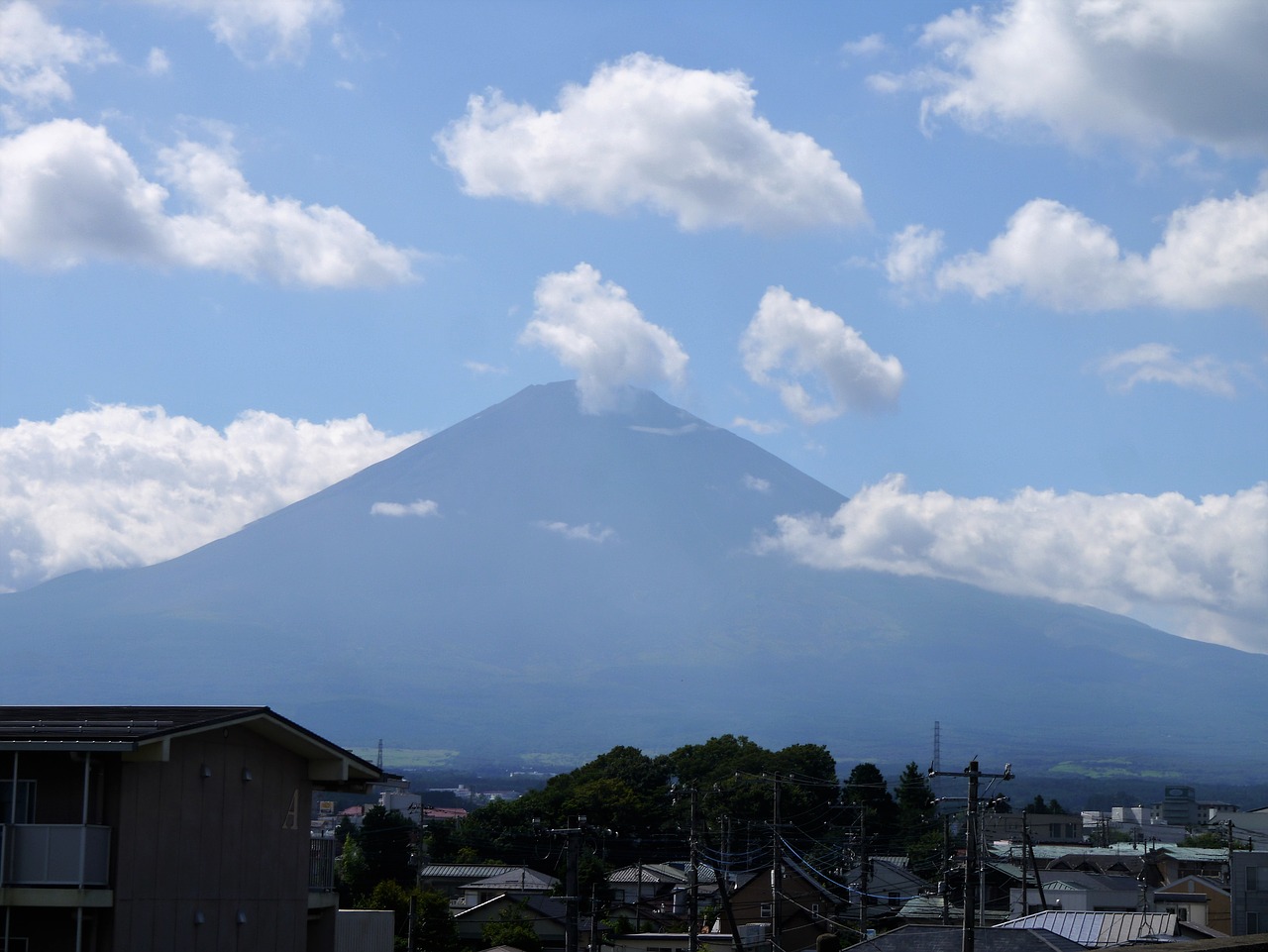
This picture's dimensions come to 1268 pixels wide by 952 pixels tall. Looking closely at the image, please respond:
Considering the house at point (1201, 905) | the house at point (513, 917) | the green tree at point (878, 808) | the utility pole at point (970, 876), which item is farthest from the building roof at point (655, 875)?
the utility pole at point (970, 876)

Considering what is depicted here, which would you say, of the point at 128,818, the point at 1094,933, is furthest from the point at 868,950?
the point at 128,818

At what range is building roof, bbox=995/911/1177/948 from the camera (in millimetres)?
28172

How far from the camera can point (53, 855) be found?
16781 mm

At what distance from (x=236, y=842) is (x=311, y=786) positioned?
1.90 m

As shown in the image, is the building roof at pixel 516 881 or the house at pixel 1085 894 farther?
the building roof at pixel 516 881

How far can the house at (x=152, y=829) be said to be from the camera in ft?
55.2

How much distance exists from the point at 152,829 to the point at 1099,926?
1920 cm

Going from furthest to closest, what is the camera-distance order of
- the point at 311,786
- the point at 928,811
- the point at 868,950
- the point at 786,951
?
the point at 928,811 < the point at 786,951 < the point at 868,950 < the point at 311,786

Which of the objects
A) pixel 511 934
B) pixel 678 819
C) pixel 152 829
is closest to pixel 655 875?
pixel 678 819

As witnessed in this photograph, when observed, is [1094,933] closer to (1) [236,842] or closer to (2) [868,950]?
(2) [868,950]

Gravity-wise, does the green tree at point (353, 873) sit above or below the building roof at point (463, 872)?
above

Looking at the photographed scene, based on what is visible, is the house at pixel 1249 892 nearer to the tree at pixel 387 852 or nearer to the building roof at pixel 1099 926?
the building roof at pixel 1099 926

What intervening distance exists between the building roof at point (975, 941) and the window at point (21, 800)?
491 inches

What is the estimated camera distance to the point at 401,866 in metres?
64.1
